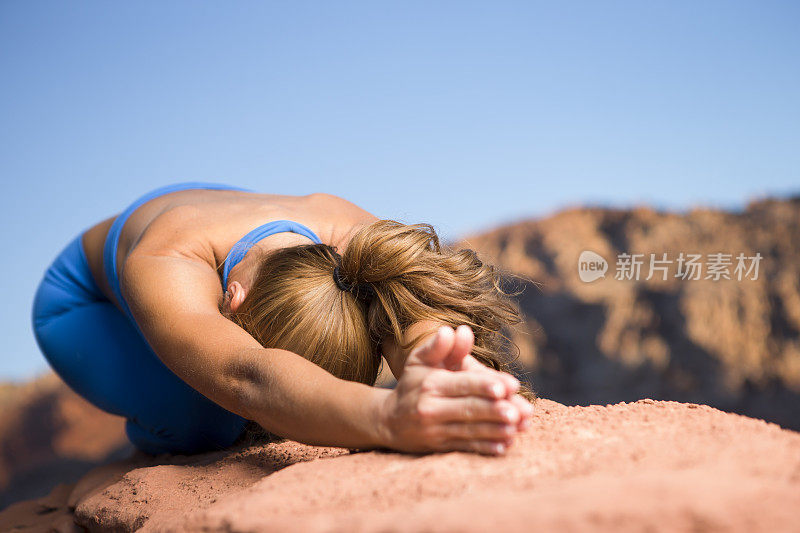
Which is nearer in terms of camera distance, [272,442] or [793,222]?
[272,442]

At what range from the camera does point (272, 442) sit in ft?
4.87

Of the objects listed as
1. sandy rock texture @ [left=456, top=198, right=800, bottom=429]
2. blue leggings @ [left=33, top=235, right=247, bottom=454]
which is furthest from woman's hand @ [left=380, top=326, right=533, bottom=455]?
sandy rock texture @ [left=456, top=198, right=800, bottom=429]

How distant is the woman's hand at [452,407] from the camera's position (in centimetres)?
89

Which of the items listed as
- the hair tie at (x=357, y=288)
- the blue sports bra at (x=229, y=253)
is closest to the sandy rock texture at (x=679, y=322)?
the blue sports bra at (x=229, y=253)

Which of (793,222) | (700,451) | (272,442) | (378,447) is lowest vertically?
A: (272,442)

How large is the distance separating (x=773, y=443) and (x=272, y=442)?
103cm

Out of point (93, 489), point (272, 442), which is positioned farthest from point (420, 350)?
point (93, 489)

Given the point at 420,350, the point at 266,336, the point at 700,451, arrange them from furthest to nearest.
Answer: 1. the point at 266,336
2. the point at 420,350
3. the point at 700,451

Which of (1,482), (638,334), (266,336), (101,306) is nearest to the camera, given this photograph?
(266,336)

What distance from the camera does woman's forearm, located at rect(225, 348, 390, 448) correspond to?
979mm

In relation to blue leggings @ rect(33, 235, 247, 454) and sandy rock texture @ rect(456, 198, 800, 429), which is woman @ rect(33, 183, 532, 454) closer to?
blue leggings @ rect(33, 235, 247, 454)

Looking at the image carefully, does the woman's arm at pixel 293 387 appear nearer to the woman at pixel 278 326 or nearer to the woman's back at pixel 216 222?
the woman at pixel 278 326

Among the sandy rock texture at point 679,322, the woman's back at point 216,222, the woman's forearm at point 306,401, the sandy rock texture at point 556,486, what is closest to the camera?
the sandy rock texture at point 556,486

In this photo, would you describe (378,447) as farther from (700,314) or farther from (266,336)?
(700,314)
